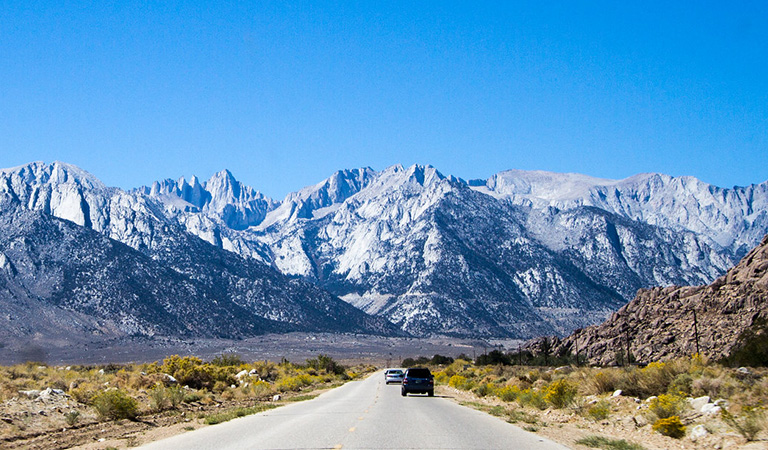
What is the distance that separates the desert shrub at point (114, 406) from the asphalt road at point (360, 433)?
4.01m

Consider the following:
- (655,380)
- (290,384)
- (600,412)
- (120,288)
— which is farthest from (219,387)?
(120,288)

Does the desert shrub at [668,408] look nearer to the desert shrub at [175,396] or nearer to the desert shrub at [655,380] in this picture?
the desert shrub at [655,380]

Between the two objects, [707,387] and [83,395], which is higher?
[707,387]

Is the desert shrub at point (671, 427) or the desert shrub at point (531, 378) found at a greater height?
the desert shrub at point (671, 427)

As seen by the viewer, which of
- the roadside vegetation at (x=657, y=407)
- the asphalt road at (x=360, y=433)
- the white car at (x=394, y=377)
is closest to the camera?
the asphalt road at (x=360, y=433)

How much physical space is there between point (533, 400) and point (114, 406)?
15314mm

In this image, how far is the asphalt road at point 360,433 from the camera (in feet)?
47.8

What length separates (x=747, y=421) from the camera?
14.8 meters

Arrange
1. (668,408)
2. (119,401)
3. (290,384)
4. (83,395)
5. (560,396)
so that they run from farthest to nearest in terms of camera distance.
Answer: (290,384)
(560,396)
(83,395)
(119,401)
(668,408)

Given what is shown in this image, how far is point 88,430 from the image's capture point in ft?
64.5

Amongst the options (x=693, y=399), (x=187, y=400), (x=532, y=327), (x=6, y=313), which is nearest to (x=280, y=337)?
(x=6, y=313)

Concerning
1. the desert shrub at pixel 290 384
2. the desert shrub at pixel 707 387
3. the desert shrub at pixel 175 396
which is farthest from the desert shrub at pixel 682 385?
the desert shrub at pixel 290 384

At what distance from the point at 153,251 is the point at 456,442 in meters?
186

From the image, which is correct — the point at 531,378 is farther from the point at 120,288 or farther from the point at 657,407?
the point at 120,288
